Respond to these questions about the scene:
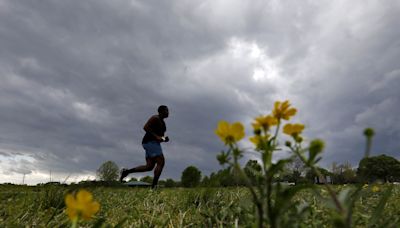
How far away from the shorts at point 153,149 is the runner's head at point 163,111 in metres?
0.99

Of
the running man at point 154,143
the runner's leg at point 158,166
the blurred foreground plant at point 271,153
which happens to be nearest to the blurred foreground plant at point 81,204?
the blurred foreground plant at point 271,153

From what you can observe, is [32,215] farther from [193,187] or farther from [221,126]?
[221,126]

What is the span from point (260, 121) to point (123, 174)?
11.3 metres

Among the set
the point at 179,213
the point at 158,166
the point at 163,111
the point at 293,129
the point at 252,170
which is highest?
the point at 163,111

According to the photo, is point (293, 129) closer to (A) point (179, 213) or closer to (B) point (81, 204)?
(B) point (81, 204)

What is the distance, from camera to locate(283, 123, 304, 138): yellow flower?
1.09 m

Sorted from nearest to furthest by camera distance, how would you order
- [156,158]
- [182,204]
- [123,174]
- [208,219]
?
[208,219] < [182,204] < [156,158] < [123,174]

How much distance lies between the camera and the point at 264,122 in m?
1.04

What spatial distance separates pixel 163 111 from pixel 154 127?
705 mm

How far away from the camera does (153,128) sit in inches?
415

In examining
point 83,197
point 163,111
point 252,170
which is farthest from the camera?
point 163,111

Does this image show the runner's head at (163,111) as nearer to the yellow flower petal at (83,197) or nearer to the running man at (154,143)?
the running man at (154,143)

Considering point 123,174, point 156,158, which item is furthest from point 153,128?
point 123,174

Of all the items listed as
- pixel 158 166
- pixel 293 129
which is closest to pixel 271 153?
pixel 293 129
